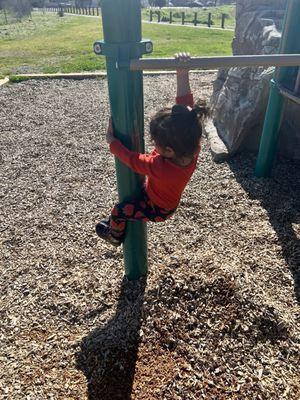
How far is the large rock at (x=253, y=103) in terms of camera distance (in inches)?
188

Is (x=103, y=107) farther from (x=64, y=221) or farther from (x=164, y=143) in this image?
(x=164, y=143)

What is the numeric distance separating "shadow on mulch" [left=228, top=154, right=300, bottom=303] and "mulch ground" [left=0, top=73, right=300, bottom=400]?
1 centimetres

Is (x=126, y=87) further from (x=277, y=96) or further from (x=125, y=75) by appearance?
Result: (x=277, y=96)

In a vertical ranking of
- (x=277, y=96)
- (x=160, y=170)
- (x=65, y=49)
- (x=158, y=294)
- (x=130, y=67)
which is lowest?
(x=65, y=49)

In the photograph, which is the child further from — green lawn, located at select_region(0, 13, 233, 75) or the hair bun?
green lawn, located at select_region(0, 13, 233, 75)

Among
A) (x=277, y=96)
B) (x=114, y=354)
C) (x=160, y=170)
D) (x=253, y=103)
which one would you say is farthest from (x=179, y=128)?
(x=253, y=103)

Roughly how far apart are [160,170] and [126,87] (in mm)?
526

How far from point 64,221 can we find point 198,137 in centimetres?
229

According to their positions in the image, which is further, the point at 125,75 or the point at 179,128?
the point at 125,75

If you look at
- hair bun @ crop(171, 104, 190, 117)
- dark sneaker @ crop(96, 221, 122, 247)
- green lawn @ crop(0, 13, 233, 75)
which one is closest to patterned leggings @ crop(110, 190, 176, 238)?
dark sneaker @ crop(96, 221, 122, 247)

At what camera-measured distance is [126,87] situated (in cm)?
224

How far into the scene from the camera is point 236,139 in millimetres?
4992

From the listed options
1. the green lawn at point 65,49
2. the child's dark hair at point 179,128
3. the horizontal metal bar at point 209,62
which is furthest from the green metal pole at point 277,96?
the green lawn at point 65,49

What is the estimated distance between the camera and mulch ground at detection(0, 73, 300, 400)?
Answer: 244cm
